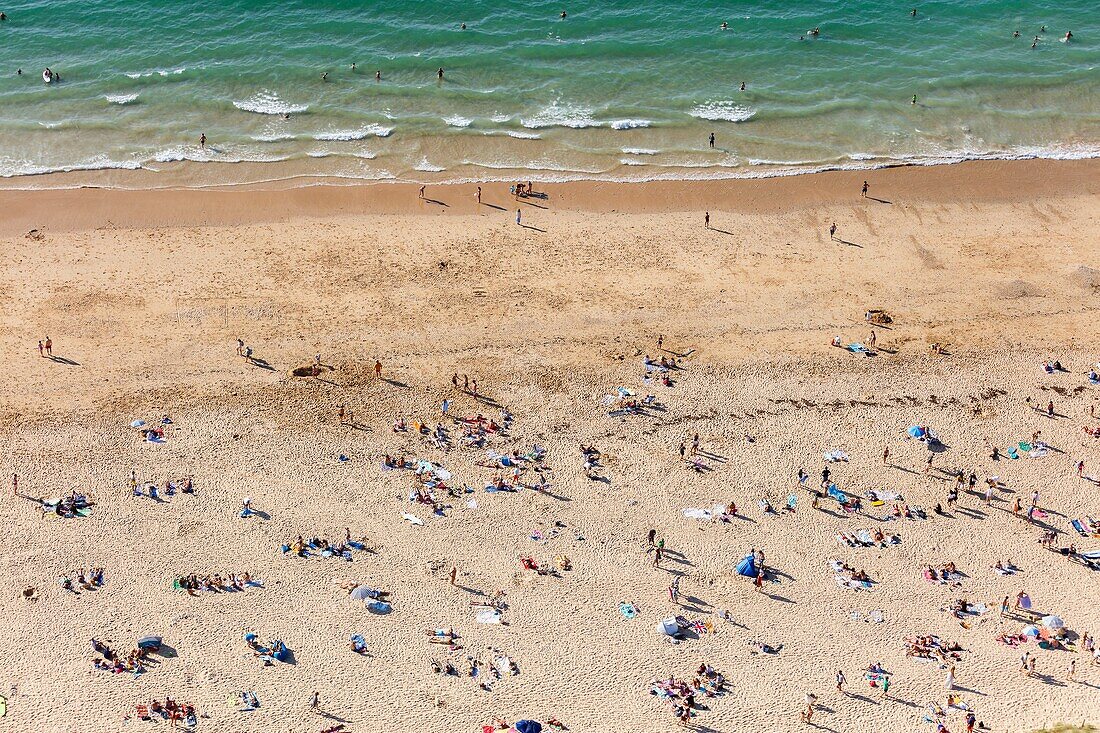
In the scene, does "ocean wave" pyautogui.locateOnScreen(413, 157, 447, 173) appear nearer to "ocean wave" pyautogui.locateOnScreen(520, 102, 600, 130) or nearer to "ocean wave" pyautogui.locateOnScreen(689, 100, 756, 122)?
"ocean wave" pyautogui.locateOnScreen(520, 102, 600, 130)

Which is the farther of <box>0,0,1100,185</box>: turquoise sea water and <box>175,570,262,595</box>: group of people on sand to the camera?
<box>0,0,1100,185</box>: turquoise sea water

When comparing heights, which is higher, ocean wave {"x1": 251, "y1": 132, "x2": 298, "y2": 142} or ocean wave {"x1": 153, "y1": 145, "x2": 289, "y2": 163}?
ocean wave {"x1": 251, "y1": 132, "x2": 298, "y2": 142}

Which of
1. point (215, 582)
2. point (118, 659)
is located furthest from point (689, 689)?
point (118, 659)

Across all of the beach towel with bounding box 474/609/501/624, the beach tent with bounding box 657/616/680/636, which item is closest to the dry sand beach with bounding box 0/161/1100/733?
the beach towel with bounding box 474/609/501/624

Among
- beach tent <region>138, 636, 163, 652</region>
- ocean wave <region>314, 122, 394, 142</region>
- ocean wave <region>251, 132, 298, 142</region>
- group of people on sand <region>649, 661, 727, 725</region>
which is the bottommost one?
group of people on sand <region>649, 661, 727, 725</region>

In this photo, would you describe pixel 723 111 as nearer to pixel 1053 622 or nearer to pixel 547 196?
pixel 547 196

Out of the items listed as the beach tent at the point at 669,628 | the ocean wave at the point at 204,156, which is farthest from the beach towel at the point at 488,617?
the ocean wave at the point at 204,156

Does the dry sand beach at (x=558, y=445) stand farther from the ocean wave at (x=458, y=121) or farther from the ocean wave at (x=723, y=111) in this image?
the ocean wave at (x=723, y=111)
